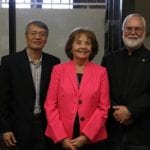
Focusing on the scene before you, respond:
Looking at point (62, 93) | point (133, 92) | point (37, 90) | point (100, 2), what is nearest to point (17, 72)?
point (37, 90)

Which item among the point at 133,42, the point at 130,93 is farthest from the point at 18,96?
the point at 133,42

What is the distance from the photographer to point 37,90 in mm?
2982

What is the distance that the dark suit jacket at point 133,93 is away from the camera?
286 centimetres

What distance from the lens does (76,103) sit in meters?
2.76

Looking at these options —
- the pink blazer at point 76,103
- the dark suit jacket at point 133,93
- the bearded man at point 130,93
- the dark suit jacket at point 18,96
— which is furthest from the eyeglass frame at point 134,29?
the dark suit jacket at point 18,96

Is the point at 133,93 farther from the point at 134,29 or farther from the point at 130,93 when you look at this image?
the point at 134,29

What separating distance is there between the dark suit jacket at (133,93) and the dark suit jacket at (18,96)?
524 millimetres

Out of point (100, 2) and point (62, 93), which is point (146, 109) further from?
point (100, 2)

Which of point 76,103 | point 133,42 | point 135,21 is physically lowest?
point 76,103

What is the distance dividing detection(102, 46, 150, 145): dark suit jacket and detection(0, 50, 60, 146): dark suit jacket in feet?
1.72

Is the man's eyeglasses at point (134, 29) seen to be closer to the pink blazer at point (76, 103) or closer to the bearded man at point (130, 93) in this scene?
the bearded man at point (130, 93)

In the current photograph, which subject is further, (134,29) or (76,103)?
(134,29)

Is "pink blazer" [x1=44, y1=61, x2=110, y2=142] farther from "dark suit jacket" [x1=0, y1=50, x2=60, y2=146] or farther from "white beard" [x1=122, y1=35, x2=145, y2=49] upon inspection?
"white beard" [x1=122, y1=35, x2=145, y2=49]

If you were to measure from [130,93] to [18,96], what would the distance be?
0.84 meters
